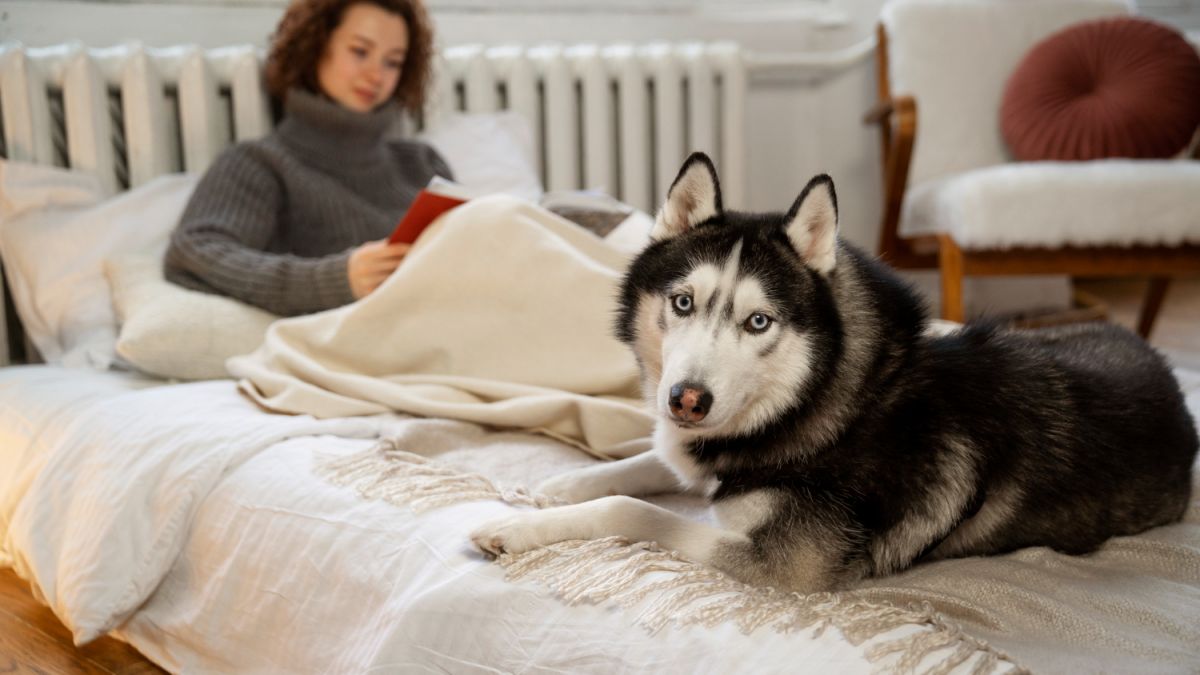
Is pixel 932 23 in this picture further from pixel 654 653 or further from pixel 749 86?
pixel 654 653

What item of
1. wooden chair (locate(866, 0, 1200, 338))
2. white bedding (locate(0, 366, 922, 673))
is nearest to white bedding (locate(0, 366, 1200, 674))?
white bedding (locate(0, 366, 922, 673))

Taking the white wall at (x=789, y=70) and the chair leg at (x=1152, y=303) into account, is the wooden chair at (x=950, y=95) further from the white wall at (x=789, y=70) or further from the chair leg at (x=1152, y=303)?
the white wall at (x=789, y=70)

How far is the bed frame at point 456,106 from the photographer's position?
8.05 feet

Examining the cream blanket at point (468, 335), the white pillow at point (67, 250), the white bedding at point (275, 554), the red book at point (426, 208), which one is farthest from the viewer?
the white pillow at point (67, 250)

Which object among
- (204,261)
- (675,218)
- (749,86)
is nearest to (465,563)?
(675,218)

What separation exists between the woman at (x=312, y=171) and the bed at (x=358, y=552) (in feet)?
0.33

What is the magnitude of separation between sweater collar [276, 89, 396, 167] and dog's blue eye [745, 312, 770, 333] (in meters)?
1.54

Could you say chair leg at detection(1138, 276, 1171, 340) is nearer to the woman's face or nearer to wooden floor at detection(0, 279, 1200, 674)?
the woman's face

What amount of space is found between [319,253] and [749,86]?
1.95m

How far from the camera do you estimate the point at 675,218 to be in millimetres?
1217

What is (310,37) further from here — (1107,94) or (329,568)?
(1107,94)

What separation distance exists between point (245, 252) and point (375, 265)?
35cm

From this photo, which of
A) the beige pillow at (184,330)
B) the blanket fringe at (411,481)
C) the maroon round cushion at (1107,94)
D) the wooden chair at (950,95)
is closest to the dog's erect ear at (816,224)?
the blanket fringe at (411,481)

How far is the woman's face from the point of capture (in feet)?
7.79
